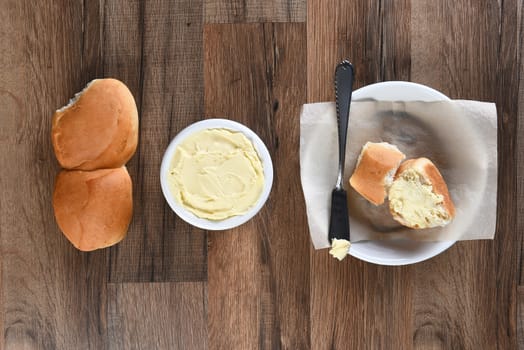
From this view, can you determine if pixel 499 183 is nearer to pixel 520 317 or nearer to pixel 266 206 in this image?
pixel 520 317

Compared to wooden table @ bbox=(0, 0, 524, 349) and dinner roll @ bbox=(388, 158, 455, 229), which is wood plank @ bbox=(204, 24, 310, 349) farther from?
dinner roll @ bbox=(388, 158, 455, 229)

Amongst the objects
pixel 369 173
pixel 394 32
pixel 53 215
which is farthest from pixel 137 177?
pixel 394 32

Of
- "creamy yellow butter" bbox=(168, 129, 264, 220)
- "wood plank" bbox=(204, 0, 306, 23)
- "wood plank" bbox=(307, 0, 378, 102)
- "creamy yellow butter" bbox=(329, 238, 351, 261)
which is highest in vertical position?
"wood plank" bbox=(204, 0, 306, 23)

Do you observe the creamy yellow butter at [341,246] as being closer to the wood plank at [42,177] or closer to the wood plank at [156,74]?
the wood plank at [156,74]

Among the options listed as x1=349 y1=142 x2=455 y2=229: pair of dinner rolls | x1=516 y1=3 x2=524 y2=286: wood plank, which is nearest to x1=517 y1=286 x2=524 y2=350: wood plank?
x1=516 y1=3 x2=524 y2=286: wood plank

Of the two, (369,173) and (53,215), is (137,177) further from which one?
(369,173)

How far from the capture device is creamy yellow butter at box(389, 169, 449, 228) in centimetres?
88

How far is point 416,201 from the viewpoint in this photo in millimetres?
886

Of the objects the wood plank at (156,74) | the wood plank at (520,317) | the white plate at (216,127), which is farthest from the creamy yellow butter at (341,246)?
the wood plank at (520,317)

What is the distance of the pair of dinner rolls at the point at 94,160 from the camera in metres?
0.90

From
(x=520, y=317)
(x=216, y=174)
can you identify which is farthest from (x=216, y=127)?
(x=520, y=317)

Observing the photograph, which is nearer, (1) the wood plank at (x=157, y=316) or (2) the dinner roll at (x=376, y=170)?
(2) the dinner roll at (x=376, y=170)

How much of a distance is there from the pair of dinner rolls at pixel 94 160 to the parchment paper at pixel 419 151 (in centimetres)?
30

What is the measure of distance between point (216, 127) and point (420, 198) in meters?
0.35
